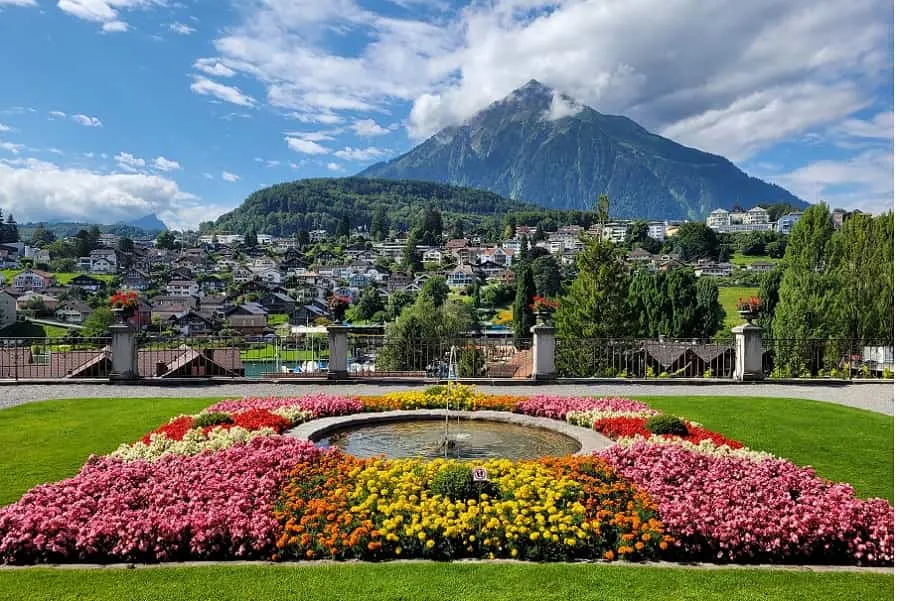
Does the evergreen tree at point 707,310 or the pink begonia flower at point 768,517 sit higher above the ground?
the evergreen tree at point 707,310

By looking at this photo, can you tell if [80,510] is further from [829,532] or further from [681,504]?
[829,532]

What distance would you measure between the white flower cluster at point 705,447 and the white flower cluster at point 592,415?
174cm

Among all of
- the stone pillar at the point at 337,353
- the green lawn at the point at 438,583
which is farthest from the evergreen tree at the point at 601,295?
the green lawn at the point at 438,583

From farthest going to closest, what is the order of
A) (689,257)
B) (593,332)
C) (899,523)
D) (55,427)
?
(689,257)
(593,332)
(55,427)
(899,523)

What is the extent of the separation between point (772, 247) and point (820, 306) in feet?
341

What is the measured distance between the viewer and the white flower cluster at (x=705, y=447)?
879 cm

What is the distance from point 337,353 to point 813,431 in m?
11.4

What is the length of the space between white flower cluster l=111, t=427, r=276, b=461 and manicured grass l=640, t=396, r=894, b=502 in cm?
808

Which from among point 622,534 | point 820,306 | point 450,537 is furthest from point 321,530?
point 820,306

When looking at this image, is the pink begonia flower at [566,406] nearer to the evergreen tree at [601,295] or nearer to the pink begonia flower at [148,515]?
the pink begonia flower at [148,515]

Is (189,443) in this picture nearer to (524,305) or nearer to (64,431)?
(64,431)

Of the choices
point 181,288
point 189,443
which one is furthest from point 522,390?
point 181,288

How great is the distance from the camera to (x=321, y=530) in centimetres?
630

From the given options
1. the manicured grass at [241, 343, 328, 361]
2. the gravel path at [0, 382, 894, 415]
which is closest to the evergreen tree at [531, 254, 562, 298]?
the manicured grass at [241, 343, 328, 361]
